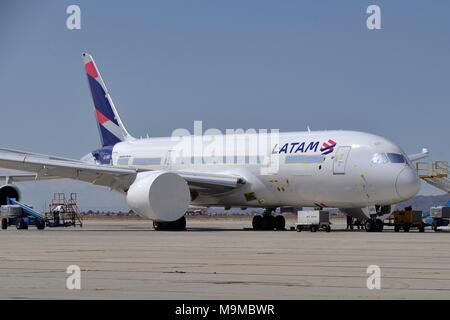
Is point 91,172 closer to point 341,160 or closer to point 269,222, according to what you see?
point 269,222

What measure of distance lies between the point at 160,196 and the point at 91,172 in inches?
220

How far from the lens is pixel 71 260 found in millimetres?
22000

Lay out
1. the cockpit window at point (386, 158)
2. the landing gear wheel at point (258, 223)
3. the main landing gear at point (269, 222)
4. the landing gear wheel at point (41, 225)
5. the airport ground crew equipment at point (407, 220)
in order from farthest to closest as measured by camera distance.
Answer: the landing gear wheel at point (41, 225)
the landing gear wheel at point (258, 223)
the main landing gear at point (269, 222)
the airport ground crew equipment at point (407, 220)
the cockpit window at point (386, 158)

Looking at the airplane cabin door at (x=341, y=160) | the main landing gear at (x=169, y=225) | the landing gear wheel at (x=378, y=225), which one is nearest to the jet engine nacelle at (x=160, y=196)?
the main landing gear at (x=169, y=225)

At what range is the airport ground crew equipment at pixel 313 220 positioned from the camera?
141 ft

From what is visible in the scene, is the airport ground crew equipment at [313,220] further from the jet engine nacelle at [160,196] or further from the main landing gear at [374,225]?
the jet engine nacelle at [160,196]

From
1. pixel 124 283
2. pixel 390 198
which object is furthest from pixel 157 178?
pixel 124 283

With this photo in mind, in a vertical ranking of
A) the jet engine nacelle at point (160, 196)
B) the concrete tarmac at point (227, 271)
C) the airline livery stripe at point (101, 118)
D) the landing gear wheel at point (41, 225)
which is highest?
the airline livery stripe at point (101, 118)

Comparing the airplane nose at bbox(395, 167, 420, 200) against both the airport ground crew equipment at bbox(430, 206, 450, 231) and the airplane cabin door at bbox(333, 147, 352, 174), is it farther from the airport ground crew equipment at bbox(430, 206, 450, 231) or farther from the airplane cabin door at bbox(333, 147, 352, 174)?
the airport ground crew equipment at bbox(430, 206, 450, 231)

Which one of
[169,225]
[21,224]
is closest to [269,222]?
[169,225]

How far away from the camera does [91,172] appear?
4753 centimetres

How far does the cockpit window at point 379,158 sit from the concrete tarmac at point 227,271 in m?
13.0
